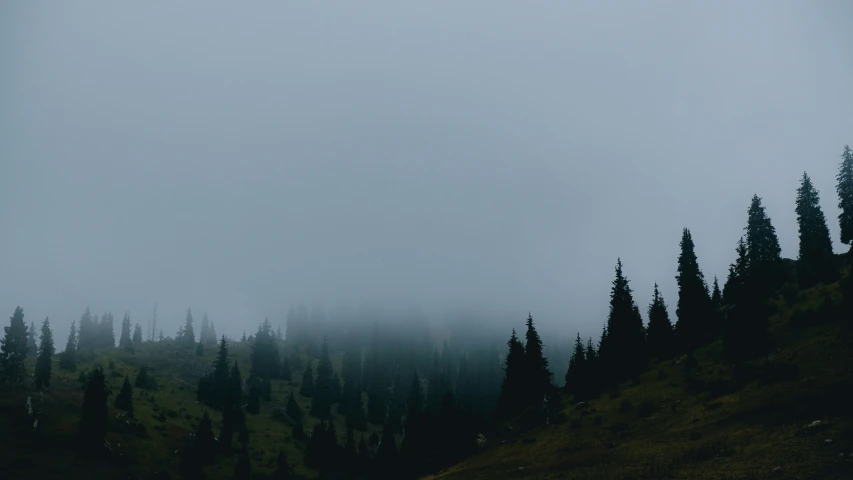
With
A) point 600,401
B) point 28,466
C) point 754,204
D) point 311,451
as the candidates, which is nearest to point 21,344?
point 28,466

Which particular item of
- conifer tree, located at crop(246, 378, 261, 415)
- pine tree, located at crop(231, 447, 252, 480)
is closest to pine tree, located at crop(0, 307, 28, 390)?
pine tree, located at crop(231, 447, 252, 480)

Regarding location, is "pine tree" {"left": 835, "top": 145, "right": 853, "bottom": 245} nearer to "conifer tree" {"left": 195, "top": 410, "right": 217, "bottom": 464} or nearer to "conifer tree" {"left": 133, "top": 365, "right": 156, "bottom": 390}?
"conifer tree" {"left": 195, "top": 410, "right": 217, "bottom": 464}

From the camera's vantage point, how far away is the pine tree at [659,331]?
91938 mm

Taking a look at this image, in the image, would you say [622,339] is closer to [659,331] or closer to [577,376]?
[659,331]

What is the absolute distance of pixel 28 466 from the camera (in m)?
88.9

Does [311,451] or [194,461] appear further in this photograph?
[311,451]

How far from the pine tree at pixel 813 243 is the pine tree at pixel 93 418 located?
126284mm

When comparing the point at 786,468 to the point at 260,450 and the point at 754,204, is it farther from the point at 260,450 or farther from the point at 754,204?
the point at 260,450

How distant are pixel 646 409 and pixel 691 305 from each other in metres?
32.9

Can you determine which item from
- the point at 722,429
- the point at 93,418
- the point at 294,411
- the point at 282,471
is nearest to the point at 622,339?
the point at 722,429

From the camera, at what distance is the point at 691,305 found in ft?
287

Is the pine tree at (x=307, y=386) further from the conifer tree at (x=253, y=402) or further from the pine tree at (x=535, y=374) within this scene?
the pine tree at (x=535, y=374)

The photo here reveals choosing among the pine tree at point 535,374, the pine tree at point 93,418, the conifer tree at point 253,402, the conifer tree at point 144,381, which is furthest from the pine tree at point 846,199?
the conifer tree at point 144,381

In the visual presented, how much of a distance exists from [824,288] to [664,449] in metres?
44.5
